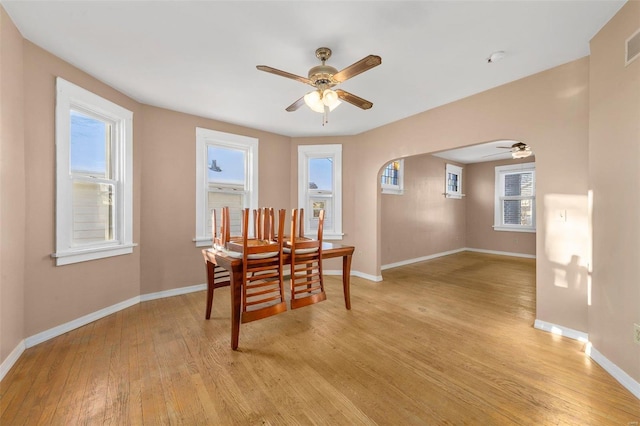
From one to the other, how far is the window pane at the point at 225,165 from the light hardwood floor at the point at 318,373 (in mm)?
2020

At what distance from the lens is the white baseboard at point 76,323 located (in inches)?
89.0

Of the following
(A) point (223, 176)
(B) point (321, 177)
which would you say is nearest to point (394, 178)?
(B) point (321, 177)

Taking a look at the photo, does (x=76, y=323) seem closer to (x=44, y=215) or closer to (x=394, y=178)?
(x=44, y=215)

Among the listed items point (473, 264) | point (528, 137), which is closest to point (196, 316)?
point (528, 137)

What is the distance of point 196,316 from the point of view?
9.51 ft

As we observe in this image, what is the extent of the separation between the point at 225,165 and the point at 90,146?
1676mm

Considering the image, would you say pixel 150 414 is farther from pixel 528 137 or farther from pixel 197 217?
pixel 528 137

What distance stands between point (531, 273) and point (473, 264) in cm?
105

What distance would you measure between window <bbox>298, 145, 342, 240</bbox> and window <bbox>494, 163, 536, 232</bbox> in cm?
491

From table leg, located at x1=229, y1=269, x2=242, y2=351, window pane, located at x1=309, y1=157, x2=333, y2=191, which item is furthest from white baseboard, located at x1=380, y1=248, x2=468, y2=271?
table leg, located at x1=229, y1=269, x2=242, y2=351

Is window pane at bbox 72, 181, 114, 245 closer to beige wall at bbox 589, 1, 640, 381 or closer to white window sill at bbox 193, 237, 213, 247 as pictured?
white window sill at bbox 193, 237, 213, 247

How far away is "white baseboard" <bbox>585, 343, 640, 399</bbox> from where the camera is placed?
5.41 feet

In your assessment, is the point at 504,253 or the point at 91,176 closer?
the point at 91,176

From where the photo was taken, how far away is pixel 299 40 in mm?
2098
